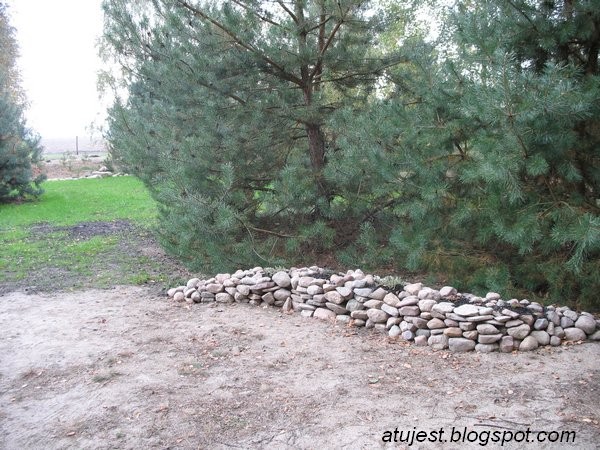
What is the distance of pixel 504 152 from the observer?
12.5 ft

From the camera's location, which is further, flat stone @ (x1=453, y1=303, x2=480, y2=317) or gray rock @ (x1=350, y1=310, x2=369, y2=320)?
gray rock @ (x1=350, y1=310, x2=369, y2=320)

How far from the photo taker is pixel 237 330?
14.6 ft

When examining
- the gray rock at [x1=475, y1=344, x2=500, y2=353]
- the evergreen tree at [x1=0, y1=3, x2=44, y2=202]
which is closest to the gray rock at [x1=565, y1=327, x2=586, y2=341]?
the gray rock at [x1=475, y1=344, x2=500, y2=353]

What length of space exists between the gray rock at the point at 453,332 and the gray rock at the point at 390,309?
0.47 m

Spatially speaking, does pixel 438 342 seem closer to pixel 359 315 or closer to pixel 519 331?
pixel 519 331

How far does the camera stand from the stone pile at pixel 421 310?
3807 millimetres

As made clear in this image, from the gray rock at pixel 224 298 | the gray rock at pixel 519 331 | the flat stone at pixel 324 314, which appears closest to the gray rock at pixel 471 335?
the gray rock at pixel 519 331

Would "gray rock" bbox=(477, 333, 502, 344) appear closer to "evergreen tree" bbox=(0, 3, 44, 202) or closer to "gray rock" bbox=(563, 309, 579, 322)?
"gray rock" bbox=(563, 309, 579, 322)

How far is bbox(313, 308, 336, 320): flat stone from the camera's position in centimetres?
466

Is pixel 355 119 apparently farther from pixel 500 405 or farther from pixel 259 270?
pixel 500 405

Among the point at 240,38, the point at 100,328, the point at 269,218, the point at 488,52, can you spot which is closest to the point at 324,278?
the point at 269,218

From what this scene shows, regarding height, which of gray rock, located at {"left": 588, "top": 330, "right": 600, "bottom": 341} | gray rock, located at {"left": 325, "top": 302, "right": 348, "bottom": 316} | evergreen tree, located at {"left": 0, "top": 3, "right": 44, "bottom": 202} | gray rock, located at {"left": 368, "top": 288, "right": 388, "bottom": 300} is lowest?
gray rock, located at {"left": 325, "top": 302, "right": 348, "bottom": 316}

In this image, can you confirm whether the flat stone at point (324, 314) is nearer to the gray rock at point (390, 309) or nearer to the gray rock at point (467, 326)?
the gray rock at point (390, 309)

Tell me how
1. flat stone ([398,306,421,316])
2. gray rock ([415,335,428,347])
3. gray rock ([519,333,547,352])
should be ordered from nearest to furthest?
1. gray rock ([519,333,547,352])
2. gray rock ([415,335,428,347])
3. flat stone ([398,306,421,316])
